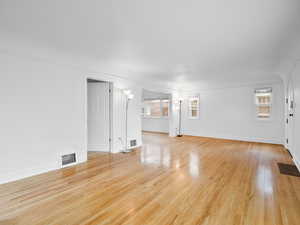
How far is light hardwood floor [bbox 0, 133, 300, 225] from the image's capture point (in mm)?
1866

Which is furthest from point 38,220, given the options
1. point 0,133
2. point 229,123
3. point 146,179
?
point 229,123

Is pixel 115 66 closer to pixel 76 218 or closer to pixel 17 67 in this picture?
pixel 17 67

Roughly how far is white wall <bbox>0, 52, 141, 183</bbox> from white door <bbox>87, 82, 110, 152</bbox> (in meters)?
0.86

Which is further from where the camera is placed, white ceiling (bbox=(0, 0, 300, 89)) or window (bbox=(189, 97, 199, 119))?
window (bbox=(189, 97, 199, 119))

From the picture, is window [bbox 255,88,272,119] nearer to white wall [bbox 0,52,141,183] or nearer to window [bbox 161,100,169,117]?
window [bbox 161,100,169,117]

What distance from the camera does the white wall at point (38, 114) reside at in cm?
281

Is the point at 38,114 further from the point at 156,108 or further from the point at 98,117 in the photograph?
the point at 156,108

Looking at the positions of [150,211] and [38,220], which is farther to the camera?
[150,211]

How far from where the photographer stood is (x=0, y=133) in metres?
2.74

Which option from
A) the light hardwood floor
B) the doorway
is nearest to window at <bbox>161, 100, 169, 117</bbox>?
the doorway

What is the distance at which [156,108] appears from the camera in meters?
9.29

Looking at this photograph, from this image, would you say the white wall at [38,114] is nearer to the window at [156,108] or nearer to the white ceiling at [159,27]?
the white ceiling at [159,27]

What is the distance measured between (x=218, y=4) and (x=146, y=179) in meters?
2.91

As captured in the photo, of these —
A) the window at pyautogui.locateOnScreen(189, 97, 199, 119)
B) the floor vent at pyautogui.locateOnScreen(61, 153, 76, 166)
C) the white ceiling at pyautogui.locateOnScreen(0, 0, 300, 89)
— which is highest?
the white ceiling at pyautogui.locateOnScreen(0, 0, 300, 89)
